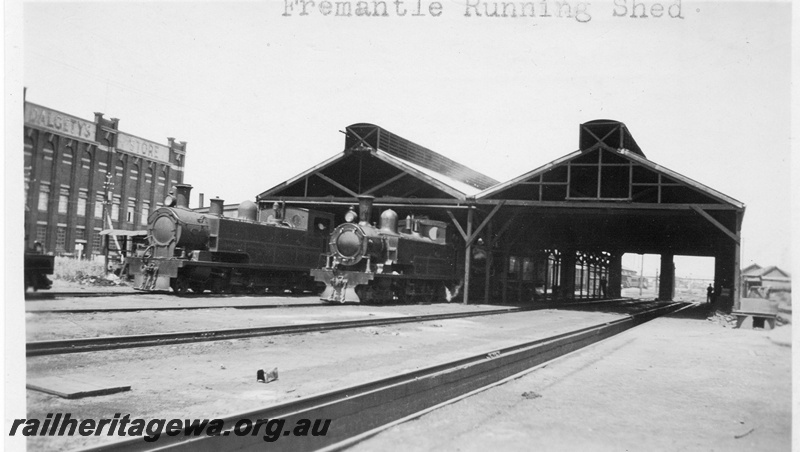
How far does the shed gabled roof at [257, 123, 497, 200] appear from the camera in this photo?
81.0 ft

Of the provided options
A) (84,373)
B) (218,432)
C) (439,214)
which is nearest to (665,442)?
(218,432)

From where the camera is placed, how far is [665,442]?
5.95m

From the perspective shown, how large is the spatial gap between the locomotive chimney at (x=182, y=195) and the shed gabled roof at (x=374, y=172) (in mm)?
6990

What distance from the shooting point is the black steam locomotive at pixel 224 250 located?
1889 cm

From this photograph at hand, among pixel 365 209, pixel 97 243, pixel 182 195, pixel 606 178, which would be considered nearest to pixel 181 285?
pixel 182 195

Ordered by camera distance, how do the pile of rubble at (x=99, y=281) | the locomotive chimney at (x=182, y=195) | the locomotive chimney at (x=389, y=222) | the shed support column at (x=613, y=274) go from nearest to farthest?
the locomotive chimney at (x=182, y=195) < the locomotive chimney at (x=389, y=222) < the pile of rubble at (x=99, y=281) < the shed support column at (x=613, y=274)

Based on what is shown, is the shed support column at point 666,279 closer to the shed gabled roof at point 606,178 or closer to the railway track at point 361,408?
the shed gabled roof at point 606,178

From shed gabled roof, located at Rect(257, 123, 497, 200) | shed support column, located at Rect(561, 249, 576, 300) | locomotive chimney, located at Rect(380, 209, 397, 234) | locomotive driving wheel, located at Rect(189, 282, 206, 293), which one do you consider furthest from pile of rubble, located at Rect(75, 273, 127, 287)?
shed support column, located at Rect(561, 249, 576, 300)

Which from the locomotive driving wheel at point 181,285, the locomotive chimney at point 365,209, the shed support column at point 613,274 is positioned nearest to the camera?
the locomotive driving wheel at point 181,285

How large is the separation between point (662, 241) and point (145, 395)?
3532 cm

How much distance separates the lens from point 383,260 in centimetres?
2103

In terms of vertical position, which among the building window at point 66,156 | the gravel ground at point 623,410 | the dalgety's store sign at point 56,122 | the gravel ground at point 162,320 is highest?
the dalgety's store sign at point 56,122

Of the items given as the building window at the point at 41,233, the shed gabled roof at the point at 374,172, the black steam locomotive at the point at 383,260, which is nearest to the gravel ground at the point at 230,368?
the building window at the point at 41,233

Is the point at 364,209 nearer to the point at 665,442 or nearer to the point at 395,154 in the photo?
the point at 395,154
